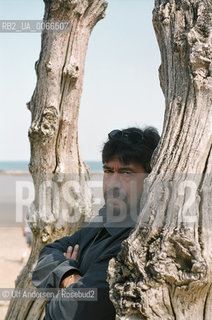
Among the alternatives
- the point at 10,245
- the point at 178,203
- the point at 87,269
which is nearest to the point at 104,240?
the point at 87,269

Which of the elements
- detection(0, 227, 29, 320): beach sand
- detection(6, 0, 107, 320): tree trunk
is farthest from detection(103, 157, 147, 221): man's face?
detection(0, 227, 29, 320): beach sand

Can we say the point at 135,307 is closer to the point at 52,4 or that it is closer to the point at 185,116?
the point at 185,116

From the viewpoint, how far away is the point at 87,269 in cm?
252

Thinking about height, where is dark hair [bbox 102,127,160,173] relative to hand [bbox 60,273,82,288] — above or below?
above

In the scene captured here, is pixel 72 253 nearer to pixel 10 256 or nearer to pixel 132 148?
pixel 132 148

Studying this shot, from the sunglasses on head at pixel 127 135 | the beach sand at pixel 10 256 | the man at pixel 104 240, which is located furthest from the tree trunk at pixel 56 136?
the beach sand at pixel 10 256

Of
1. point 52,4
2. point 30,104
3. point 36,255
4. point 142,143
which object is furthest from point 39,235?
point 52,4

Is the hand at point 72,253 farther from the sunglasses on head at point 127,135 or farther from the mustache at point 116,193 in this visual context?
the sunglasses on head at point 127,135

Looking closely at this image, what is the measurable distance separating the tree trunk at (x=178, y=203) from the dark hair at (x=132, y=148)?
27.1 inches

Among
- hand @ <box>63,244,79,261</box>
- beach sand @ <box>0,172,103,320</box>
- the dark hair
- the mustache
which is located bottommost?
beach sand @ <box>0,172,103,320</box>

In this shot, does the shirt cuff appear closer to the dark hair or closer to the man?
the man

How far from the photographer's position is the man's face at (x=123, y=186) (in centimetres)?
260

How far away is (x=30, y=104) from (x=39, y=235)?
124 cm

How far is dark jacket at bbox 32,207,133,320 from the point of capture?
90.3 inches
